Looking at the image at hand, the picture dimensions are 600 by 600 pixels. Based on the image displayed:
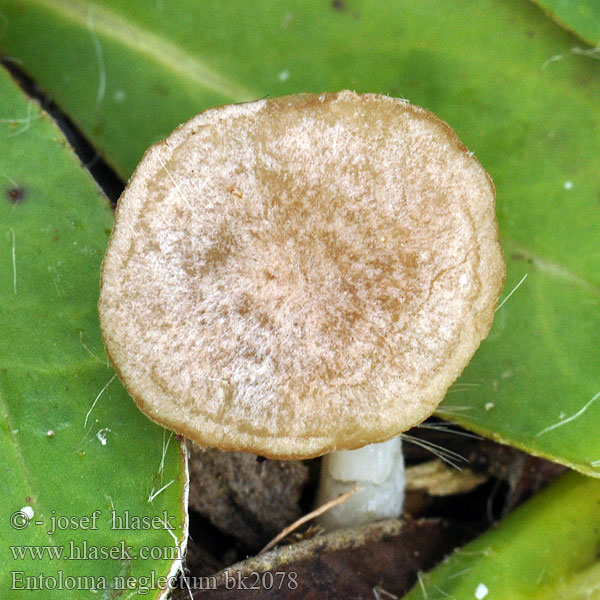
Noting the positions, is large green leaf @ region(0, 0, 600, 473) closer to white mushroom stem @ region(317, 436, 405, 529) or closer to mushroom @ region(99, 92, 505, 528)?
white mushroom stem @ region(317, 436, 405, 529)

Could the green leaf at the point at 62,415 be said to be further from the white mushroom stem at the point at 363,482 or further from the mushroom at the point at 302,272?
the white mushroom stem at the point at 363,482

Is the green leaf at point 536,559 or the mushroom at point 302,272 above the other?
the mushroom at point 302,272

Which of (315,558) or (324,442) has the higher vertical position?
(324,442)

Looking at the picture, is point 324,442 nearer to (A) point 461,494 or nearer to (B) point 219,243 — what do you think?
(B) point 219,243

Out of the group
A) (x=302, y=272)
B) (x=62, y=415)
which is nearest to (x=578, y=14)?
(x=302, y=272)

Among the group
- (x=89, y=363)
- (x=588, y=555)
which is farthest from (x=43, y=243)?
(x=588, y=555)

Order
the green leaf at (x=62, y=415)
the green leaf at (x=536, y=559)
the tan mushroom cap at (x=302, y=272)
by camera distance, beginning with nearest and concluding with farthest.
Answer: the tan mushroom cap at (x=302, y=272), the green leaf at (x=62, y=415), the green leaf at (x=536, y=559)

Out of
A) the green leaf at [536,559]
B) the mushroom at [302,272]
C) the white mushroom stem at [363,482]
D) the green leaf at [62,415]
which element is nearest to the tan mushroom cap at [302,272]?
the mushroom at [302,272]

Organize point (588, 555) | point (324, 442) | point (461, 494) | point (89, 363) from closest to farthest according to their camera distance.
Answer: point (324, 442) < point (89, 363) < point (588, 555) < point (461, 494)
